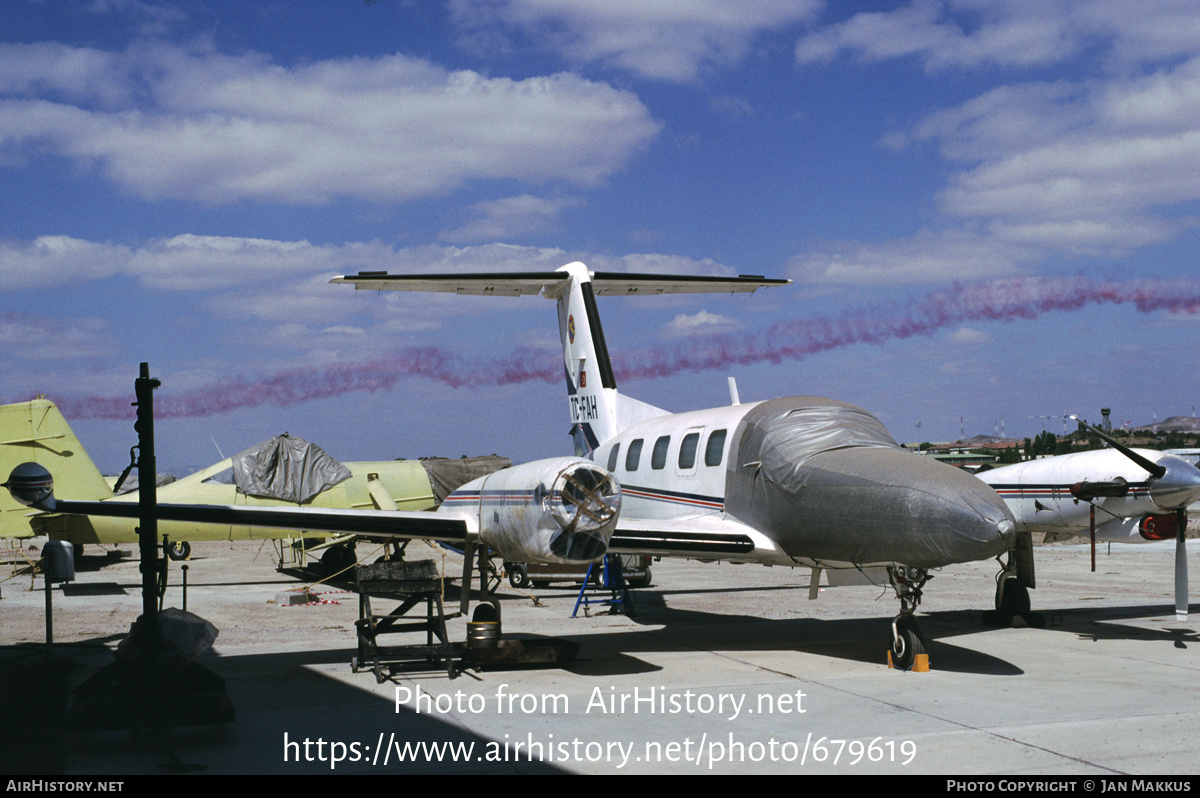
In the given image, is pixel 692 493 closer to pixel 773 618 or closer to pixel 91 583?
pixel 773 618

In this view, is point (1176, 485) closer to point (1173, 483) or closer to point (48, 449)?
point (1173, 483)

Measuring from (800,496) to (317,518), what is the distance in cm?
574

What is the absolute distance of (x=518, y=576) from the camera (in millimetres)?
22672

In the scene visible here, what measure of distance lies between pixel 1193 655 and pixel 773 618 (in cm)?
628

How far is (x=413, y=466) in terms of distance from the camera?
2628 cm

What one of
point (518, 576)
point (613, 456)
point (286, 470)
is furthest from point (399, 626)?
point (286, 470)

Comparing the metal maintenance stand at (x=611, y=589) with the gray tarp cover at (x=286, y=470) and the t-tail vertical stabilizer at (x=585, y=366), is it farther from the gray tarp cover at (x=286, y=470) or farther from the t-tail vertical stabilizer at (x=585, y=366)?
the gray tarp cover at (x=286, y=470)

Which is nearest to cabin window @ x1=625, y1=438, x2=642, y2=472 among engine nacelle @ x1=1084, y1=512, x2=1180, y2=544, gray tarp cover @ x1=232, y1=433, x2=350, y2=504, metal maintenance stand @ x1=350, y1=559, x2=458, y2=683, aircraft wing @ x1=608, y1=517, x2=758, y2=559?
aircraft wing @ x1=608, y1=517, x2=758, y2=559

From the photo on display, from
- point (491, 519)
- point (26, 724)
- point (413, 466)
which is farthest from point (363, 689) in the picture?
point (413, 466)

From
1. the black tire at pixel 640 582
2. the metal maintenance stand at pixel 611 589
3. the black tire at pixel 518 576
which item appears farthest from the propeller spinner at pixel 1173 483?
the black tire at pixel 518 576

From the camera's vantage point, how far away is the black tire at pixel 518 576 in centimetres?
2123

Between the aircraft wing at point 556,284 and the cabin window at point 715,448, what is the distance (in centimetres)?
641

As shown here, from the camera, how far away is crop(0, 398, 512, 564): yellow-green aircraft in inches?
872

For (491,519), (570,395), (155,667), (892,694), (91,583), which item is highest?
(570,395)
